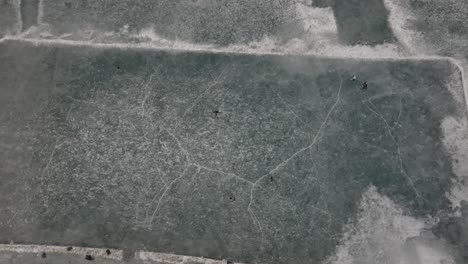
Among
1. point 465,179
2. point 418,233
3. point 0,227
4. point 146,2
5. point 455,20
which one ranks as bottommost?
point 0,227

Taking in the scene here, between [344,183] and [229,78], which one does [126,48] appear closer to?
[229,78]

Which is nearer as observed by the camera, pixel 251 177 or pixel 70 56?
pixel 251 177

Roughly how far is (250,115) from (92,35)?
2642 mm

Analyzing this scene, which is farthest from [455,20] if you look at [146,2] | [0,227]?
[0,227]

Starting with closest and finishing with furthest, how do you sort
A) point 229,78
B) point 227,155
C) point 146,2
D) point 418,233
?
1. point 418,233
2. point 227,155
3. point 229,78
4. point 146,2

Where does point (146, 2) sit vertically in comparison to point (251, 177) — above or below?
above

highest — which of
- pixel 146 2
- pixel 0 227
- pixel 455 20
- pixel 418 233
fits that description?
pixel 455 20

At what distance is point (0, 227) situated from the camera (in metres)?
6.63

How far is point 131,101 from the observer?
7.39 meters

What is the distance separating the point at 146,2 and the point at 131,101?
1707mm

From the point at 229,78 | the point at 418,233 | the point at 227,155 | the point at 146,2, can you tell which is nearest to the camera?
the point at 418,233

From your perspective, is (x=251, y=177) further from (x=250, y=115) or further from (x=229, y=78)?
(x=229, y=78)

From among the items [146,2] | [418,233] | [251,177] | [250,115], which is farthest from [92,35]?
[418,233]

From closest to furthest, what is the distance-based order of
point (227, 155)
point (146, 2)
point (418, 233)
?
1. point (418, 233)
2. point (227, 155)
3. point (146, 2)
